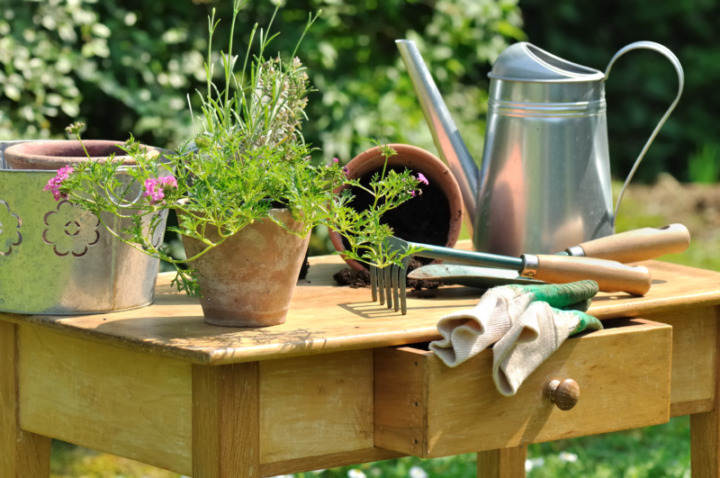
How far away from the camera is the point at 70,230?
1.50 m

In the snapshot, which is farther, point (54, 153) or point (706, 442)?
point (706, 442)

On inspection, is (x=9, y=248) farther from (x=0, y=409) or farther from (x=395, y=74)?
(x=395, y=74)

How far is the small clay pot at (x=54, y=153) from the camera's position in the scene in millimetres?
1522

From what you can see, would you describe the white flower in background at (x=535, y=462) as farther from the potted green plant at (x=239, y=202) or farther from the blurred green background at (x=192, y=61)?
the potted green plant at (x=239, y=202)

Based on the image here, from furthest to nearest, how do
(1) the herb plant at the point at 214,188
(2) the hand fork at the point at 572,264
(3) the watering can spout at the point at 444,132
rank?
(3) the watering can spout at the point at 444,132, (2) the hand fork at the point at 572,264, (1) the herb plant at the point at 214,188

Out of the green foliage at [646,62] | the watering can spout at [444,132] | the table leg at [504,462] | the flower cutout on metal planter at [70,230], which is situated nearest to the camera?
the flower cutout on metal planter at [70,230]

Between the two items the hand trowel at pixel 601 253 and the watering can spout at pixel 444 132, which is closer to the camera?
the hand trowel at pixel 601 253

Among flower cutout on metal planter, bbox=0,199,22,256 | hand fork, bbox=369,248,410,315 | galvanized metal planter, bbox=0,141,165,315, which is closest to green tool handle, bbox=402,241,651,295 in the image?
hand fork, bbox=369,248,410,315

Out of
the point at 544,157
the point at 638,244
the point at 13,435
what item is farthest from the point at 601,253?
the point at 13,435

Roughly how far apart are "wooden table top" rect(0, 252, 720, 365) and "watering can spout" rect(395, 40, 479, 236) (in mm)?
236

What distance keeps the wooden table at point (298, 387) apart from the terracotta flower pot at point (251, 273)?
33 millimetres

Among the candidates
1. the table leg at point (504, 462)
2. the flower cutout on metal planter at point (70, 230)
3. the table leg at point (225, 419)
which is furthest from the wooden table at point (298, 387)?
the table leg at point (504, 462)

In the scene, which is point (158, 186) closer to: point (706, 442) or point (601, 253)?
point (601, 253)

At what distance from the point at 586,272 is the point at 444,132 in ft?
1.44
